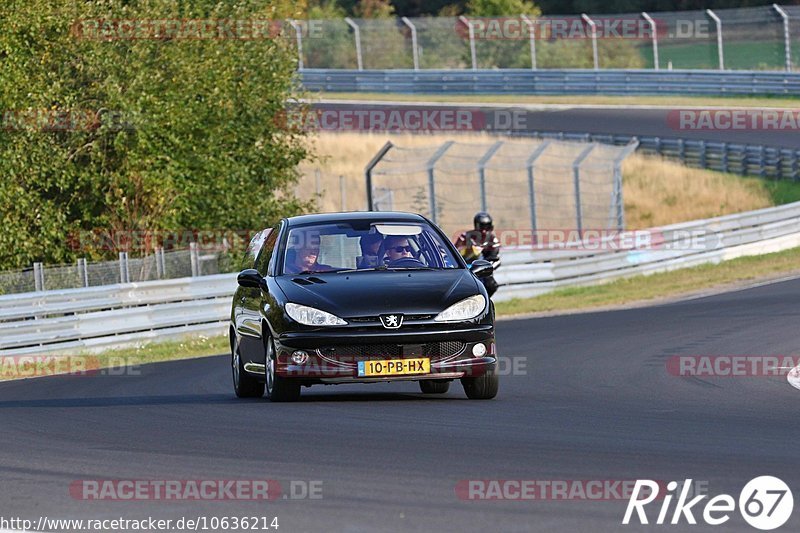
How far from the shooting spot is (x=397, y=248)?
12.2m

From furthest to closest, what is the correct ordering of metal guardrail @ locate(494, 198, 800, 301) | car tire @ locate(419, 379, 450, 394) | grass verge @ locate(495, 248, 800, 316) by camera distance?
metal guardrail @ locate(494, 198, 800, 301)
grass verge @ locate(495, 248, 800, 316)
car tire @ locate(419, 379, 450, 394)

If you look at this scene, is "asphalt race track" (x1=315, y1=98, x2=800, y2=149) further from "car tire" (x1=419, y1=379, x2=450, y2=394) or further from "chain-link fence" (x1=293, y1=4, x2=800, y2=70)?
"car tire" (x1=419, y1=379, x2=450, y2=394)

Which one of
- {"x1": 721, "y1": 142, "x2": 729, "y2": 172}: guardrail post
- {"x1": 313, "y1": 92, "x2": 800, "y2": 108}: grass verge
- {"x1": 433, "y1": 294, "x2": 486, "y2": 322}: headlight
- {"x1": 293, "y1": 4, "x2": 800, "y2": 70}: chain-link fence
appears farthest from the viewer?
{"x1": 293, "y1": 4, "x2": 800, "y2": 70}: chain-link fence

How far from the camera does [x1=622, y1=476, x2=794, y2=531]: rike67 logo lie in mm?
6377

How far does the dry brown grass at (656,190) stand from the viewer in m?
36.3

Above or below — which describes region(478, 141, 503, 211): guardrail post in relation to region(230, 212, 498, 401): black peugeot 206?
below

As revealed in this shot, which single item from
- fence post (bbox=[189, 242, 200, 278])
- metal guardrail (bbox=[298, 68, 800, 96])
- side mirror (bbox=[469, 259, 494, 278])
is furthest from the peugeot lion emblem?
metal guardrail (bbox=[298, 68, 800, 96])

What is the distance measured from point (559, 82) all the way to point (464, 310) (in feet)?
133

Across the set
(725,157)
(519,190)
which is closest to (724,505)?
(519,190)

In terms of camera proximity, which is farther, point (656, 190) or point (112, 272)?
point (656, 190)

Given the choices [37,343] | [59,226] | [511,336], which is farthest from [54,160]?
[511,336]

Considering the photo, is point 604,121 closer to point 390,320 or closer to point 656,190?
point 656,190

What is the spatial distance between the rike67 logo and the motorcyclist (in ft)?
40.7

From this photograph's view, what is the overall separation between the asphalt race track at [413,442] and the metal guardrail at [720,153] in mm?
22621
